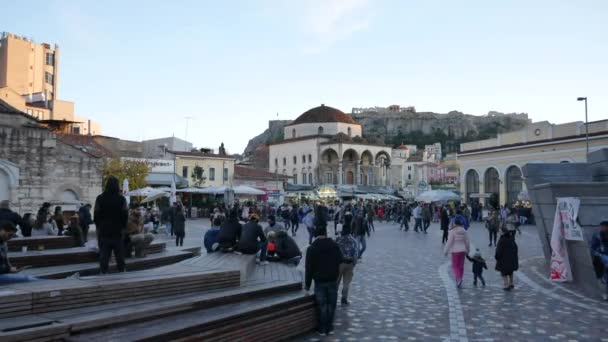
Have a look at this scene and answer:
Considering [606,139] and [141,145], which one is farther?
[141,145]

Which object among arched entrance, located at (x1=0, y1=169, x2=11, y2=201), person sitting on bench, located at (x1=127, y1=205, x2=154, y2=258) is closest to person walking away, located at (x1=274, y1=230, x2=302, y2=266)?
person sitting on bench, located at (x1=127, y1=205, x2=154, y2=258)

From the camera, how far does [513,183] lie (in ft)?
169

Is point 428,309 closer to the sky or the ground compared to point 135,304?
closer to the ground

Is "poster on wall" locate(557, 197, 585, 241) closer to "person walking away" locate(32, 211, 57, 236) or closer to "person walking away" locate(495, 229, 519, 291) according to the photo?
"person walking away" locate(495, 229, 519, 291)

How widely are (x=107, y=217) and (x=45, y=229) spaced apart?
671 centimetres

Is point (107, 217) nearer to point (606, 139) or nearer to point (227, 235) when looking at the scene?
point (227, 235)

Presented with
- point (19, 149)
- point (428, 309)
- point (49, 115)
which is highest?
point (49, 115)

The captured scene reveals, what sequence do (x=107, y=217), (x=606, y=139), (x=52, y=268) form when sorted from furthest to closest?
(x=606, y=139) < (x=52, y=268) < (x=107, y=217)

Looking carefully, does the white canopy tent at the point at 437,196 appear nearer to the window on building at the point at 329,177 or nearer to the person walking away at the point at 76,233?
the person walking away at the point at 76,233

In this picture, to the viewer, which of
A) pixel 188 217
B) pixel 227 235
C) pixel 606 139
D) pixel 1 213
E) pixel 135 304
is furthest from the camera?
pixel 188 217

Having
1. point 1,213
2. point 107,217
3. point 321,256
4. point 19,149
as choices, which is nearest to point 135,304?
point 107,217

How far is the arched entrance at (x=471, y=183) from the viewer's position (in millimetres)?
56550

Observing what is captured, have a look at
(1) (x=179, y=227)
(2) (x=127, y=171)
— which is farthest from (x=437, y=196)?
(1) (x=179, y=227)

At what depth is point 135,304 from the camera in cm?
604
